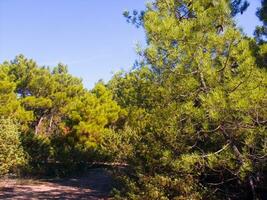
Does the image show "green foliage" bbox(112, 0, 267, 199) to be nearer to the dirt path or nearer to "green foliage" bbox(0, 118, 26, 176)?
the dirt path

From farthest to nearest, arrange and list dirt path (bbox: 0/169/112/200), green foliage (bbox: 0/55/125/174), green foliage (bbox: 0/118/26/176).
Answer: green foliage (bbox: 0/55/125/174) < green foliage (bbox: 0/118/26/176) < dirt path (bbox: 0/169/112/200)

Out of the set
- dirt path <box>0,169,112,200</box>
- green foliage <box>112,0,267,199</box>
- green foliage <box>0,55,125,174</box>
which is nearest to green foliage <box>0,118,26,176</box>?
dirt path <box>0,169,112,200</box>

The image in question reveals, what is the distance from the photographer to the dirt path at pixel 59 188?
1287 cm

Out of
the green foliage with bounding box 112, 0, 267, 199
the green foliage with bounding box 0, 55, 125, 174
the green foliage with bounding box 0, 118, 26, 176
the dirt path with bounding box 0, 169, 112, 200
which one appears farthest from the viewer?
the green foliage with bounding box 0, 55, 125, 174

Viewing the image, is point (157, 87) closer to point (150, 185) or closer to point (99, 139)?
point (150, 185)

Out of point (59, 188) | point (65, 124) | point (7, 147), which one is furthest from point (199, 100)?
point (65, 124)

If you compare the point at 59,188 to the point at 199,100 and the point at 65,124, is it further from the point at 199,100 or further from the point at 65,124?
the point at 199,100

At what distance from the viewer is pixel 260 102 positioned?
6.52 metres

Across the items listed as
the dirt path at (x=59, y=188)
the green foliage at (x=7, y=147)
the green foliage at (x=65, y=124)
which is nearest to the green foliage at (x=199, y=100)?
the dirt path at (x=59, y=188)

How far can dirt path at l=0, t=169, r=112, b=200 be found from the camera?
12867mm

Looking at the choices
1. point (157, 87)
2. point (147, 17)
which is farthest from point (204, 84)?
point (147, 17)

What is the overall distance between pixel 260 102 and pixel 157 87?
2020mm

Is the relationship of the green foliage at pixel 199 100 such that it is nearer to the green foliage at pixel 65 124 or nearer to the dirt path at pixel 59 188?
the dirt path at pixel 59 188

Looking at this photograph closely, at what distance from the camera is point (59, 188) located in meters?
14.7
